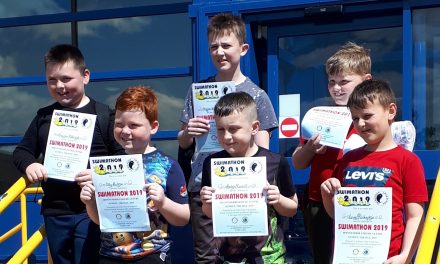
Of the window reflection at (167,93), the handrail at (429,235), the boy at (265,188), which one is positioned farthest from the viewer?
the window reflection at (167,93)

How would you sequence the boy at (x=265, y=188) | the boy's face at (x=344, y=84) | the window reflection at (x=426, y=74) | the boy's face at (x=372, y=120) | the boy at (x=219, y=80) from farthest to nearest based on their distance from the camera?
the window reflection at (x=426, y=74)
the boy at (x=219, y=80)
the boy's face at (x=344, y=84)
the boy at (x=265, y=188)
the boy's face at (x=372, y=120)

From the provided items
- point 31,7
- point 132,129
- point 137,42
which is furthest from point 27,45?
point 132,129

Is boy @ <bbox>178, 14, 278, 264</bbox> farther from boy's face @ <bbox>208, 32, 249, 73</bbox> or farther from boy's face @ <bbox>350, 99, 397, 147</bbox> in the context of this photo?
boy's face @ <bbox>350, 99, 397, 147</bbox>

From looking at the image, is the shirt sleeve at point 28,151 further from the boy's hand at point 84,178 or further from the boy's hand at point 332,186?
the boy's hand at point 332,186

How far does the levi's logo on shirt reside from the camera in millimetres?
2965

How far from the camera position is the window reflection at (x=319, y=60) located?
15.0ft

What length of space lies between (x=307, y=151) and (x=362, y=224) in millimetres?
571

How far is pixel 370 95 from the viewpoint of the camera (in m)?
2.99

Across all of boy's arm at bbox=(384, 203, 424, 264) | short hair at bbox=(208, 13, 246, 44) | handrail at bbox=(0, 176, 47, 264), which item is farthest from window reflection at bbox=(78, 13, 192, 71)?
boy's arm at bbox=(384, 203, 424, 264)

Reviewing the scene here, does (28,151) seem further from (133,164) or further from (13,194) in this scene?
(133,164)

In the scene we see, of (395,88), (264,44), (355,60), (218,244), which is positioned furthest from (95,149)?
(395,88)

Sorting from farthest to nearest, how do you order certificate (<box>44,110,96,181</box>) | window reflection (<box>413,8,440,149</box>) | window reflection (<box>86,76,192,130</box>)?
window reflection (<box>86,76,192,130</box>), window reflection (<box>413,8,440,149</box>), certificate (<box>44,110,96,181</box>)

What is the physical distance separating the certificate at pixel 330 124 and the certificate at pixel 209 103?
0.44m

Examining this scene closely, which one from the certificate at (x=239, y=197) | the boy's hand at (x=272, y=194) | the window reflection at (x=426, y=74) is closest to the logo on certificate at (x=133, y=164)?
the certificate at (x=239, y=197)
